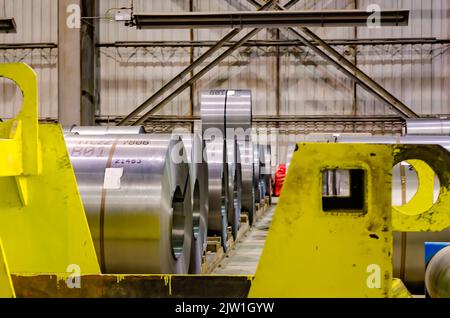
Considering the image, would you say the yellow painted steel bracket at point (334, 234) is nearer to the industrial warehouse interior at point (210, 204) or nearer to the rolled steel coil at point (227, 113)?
the industrial warehouse interior at point (210, 204)

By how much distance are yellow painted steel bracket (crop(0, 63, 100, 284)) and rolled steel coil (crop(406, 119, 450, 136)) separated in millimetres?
5952

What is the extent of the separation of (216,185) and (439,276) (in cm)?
260

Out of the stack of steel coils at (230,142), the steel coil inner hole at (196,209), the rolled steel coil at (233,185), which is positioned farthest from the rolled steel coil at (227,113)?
the steel coil inner hole at (196,209)

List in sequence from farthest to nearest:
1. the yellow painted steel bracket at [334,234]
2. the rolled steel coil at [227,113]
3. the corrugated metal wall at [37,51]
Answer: the corrugated metal wall at [37,51], the rolled steel coil at [227,113], the yellow painted steel bracket at [334,234]

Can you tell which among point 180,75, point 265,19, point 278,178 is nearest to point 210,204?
point 265,19

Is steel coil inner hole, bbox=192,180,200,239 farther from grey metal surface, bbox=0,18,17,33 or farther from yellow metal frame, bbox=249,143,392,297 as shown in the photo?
grey metal surface, bbox=0,18,17,33

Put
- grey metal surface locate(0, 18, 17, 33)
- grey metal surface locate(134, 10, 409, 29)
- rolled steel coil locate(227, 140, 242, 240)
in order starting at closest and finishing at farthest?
rolled steel coil locate(227, 140, 242, 240), grey metal surface locate(134, 10, 409, 29), grey metal surface locate(0, 18, 17, 33)

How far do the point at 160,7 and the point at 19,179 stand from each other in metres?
10.7

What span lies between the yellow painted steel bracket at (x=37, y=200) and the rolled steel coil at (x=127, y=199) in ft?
2.11

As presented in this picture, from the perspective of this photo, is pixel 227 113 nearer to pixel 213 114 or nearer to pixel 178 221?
pixel 213 114

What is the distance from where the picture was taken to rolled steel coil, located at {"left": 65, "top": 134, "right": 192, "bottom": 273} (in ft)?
7.27

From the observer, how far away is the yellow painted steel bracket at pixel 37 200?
4.82 feet

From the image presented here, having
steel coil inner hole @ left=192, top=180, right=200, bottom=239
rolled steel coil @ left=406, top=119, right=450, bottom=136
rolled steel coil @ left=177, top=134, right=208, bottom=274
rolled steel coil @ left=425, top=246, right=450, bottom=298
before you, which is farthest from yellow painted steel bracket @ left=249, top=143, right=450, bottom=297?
rolled steel coil @ left=406, top=119, right=450, bottom=136
